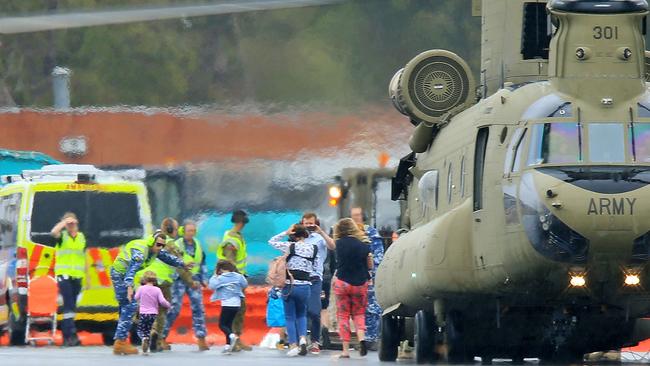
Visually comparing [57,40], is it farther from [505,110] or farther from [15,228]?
[505,110]

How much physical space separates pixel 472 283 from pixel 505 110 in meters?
1.71

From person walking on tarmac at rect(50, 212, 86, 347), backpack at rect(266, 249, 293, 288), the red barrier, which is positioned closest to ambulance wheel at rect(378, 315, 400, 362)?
backpack at rect(266, 249, 293, 288)

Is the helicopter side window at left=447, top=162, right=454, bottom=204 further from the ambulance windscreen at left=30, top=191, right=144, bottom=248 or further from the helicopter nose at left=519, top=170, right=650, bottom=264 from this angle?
the ambulance windscreen at left=30, top=191, right=144, bottom=248

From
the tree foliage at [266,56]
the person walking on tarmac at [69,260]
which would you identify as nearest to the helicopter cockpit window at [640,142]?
the person walking on tarmac at [69,260]

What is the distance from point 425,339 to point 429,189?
1.63 metres

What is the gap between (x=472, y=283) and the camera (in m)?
20.3

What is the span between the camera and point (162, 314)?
27.0 meters

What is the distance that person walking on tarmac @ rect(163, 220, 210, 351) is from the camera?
27625 millimetres

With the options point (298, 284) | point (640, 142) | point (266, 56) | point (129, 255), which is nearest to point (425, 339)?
point (640, 142)

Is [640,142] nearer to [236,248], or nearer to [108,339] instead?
[236,248]

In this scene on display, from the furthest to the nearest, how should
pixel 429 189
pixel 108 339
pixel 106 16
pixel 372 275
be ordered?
pixel 108 339 < pixel 372 275 < pixel 429 189 < pixel 106 16

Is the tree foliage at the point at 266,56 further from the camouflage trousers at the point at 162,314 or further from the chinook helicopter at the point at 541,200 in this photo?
the chinook helicopter at the point at 541,200

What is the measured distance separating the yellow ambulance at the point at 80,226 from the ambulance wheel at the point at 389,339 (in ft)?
20.5

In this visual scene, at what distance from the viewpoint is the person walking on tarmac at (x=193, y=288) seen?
27.6 meters
